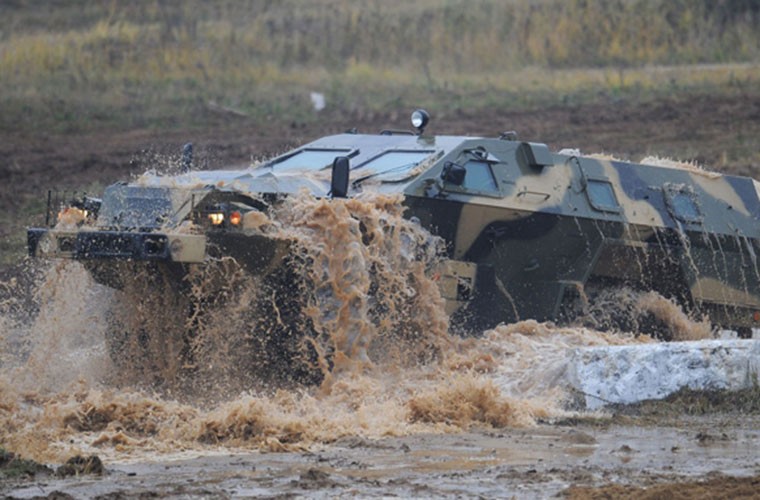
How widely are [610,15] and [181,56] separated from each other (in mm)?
9050

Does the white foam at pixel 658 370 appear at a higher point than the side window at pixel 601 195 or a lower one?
lower

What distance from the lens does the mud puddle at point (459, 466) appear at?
7.67 meters

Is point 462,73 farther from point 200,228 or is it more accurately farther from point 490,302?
point 200,228

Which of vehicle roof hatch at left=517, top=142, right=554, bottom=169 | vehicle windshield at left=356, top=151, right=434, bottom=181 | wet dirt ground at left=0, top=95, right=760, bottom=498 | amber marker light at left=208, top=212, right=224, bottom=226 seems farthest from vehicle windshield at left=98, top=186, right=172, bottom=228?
vehicle roof hatch at left=517, top=142, right=554, bottom=169

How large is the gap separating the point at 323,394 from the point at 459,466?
8.94 ft

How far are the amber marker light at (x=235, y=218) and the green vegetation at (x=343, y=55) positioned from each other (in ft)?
52.7

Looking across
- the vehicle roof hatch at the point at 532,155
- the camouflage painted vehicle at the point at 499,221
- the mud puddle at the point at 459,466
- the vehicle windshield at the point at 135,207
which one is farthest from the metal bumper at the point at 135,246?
the vehicle roof hatch at the point at 532,155

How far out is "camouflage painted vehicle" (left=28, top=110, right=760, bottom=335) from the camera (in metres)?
11.0

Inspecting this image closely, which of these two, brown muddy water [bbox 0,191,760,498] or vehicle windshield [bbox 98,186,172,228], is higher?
vehicle windshield [bbox 98,186,172,228]

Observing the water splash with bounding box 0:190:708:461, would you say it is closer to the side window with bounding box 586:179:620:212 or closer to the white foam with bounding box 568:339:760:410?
the white foam with bounding box 568:339:760:410

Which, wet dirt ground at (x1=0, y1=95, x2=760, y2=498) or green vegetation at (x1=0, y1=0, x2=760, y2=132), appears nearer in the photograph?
wet dirt ground at (x1=0, y1=95, x2=760, y2=498)

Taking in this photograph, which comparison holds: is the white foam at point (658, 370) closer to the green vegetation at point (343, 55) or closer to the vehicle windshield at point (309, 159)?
the vehicle windshield at point (309, 159)

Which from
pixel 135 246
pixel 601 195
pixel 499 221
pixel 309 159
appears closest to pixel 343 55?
pixel 309 159

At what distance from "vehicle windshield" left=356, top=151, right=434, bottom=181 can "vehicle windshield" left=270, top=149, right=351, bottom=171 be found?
459 mm
